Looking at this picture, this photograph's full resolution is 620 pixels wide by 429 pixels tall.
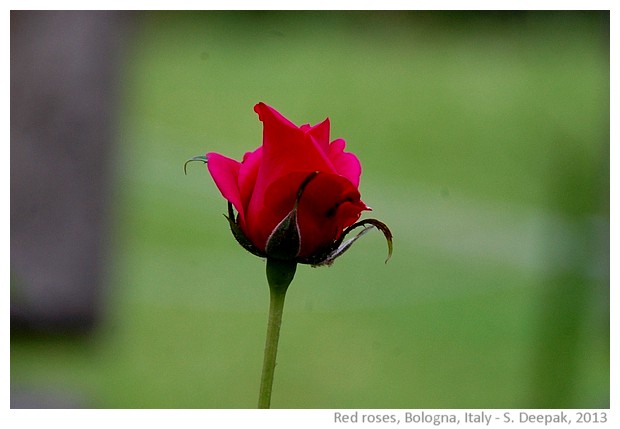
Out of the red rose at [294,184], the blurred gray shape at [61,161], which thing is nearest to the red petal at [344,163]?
the red rose at [294,184]

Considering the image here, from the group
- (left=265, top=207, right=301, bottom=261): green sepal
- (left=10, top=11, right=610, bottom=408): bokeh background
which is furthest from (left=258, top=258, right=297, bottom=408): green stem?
(left=10, top=11, right=610, bottom=408): bokeh background

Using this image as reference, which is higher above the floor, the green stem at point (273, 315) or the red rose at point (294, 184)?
the red rose at point (294, 184)

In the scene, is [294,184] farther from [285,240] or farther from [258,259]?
[258,259]

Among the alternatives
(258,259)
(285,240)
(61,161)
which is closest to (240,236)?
(285,240)

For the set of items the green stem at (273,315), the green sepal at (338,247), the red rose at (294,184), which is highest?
the red rose at (294,184)

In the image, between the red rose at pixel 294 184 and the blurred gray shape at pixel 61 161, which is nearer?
the red rose at pixel 294 184

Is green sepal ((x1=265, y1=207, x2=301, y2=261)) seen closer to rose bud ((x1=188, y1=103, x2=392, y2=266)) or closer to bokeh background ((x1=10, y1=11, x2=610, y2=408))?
rose bud ((x1=188, y1=103, x2=392, y2=266))

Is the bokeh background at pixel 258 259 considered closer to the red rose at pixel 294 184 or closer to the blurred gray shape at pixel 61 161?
the blurred gray shape at pixel 61 161
